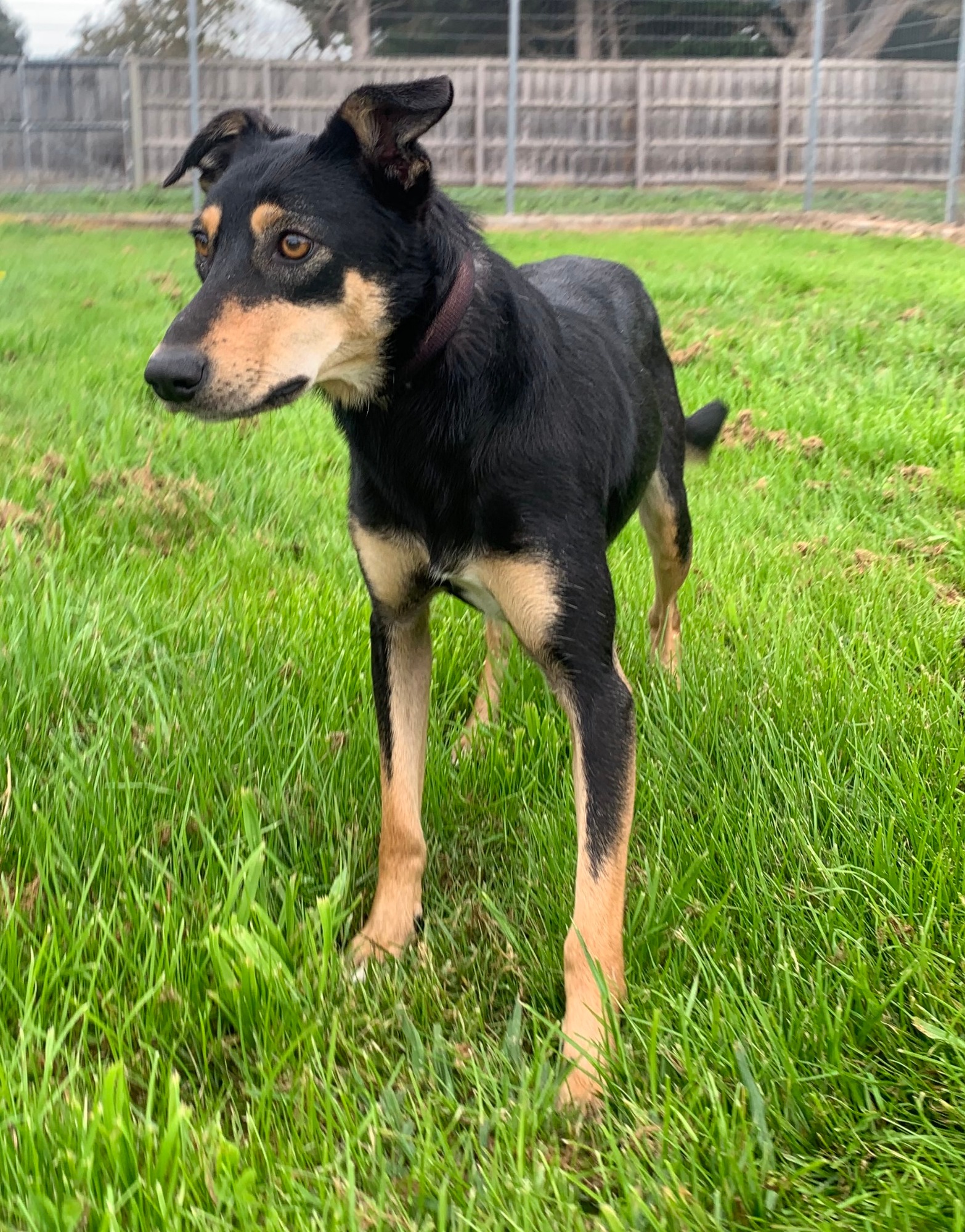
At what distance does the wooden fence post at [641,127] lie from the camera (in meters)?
16.4

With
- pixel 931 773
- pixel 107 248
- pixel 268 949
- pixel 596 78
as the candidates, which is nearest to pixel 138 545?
pixel 268 949

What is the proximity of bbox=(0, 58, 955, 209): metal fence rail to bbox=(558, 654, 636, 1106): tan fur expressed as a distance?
14283 mm

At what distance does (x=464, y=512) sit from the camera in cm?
225

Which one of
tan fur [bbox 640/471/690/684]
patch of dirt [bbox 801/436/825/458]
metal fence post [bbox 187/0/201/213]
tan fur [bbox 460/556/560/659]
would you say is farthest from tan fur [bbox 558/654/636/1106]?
metal fence post [bbox 187/0/201/213]

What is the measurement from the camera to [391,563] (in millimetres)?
2381

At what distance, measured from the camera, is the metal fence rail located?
49.3ft

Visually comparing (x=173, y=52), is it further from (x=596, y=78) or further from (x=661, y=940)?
(x=661, y=940)

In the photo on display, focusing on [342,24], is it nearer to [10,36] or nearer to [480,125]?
[480,125]

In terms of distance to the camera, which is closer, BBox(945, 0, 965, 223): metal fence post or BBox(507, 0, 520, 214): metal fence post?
BBox(945, 0, 965, 223): metal fence post

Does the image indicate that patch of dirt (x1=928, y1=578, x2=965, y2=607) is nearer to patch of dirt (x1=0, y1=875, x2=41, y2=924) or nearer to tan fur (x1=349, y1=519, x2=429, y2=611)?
tan fur (x1=349, y1=519, x2=429, y2=611)

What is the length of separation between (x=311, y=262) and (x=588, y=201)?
14.8 m

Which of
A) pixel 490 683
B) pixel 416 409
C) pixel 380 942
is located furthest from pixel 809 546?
pixel 380 942

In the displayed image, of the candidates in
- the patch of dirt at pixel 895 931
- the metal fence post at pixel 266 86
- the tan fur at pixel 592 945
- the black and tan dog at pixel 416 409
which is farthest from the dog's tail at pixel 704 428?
the metal fence post at pixel 266 86

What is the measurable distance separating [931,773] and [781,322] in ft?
17.7
